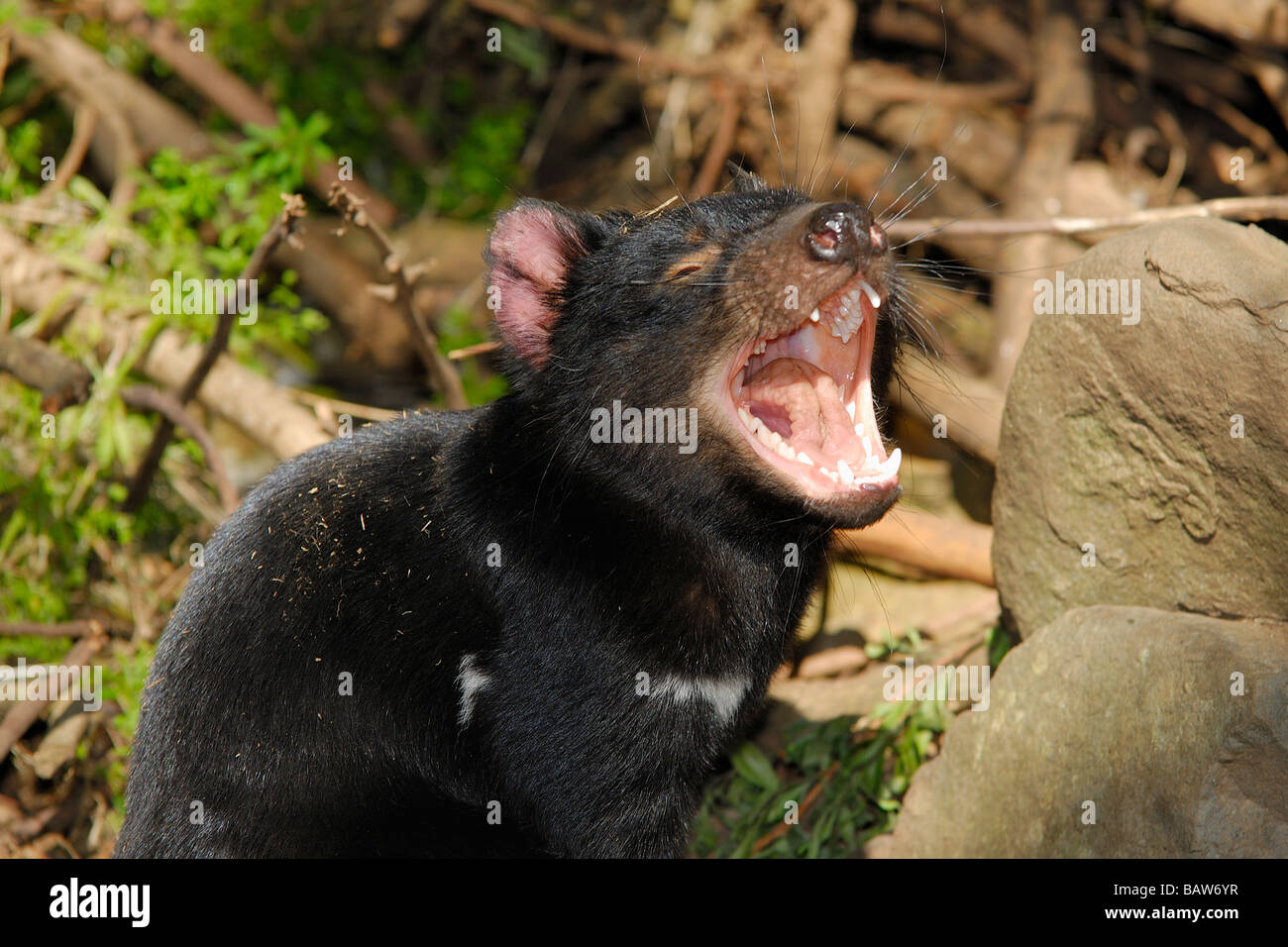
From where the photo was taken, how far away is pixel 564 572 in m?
3.09

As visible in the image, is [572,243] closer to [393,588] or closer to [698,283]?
[698,283]

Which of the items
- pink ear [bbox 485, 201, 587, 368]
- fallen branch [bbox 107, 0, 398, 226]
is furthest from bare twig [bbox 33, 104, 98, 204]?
pink ear [bbox 485, 201, 587, 368]

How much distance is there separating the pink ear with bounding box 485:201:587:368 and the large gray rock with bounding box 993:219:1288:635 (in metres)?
1.53

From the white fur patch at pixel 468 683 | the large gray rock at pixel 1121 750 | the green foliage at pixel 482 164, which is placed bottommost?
the large gray rock at pixel 1121 750

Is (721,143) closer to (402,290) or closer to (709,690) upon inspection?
(402,290)

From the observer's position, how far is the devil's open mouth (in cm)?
300

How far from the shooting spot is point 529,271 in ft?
10.5

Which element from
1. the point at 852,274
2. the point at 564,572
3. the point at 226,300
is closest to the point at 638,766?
the point at 564,572

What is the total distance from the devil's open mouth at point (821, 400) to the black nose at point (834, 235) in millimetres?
83

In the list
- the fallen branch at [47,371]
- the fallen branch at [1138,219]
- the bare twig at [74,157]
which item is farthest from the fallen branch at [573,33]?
the fallen branch at [47,371]

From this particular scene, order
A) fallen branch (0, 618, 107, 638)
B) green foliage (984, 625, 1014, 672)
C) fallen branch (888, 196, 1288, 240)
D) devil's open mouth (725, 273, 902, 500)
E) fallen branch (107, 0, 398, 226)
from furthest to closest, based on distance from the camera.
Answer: fallen branch (107, 0, 398, 226) < fallen branch (0, 618, 107, 638) < green foliage (984, 625, 1014, 672) < fallen branch (888, 196, 1288, 240) < devil's open mouth (725, 273, 902, 500)

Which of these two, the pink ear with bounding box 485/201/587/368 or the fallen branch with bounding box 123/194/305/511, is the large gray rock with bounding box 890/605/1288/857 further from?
the fallen branch with bounding box 123/194/305/511

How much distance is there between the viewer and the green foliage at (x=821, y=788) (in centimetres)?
414

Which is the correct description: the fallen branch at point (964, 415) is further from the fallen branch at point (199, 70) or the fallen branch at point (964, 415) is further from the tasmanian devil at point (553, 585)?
the fallen branch at point (199, 70)
